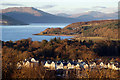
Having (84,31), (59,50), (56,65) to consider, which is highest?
(84,31)

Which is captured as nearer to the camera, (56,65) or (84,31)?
(56,65)

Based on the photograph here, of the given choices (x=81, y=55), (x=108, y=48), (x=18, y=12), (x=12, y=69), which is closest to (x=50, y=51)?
(x=81, y=55)

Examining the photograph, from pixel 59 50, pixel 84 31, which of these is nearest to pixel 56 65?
pixel 59 50

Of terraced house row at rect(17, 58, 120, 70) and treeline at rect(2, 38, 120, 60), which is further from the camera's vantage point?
treeline at rect(2, 38, 120, 60)

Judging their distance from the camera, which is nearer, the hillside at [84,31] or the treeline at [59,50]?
the treeline at [59,50]

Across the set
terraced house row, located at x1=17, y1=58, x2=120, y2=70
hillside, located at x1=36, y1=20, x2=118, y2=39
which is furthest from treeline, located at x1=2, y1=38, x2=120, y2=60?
hillside, located at x1=36, y1=20, x2=118, y2=39

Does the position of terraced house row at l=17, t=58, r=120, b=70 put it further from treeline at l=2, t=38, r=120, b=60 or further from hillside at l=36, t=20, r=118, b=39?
hillside at l=36, t=20, r=118, b=39

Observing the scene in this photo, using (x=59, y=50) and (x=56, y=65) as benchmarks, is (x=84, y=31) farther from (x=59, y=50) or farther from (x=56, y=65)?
(x=56, y=65)

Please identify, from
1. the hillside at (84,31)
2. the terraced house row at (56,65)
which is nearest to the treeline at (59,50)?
the terraced house row at (56,65)

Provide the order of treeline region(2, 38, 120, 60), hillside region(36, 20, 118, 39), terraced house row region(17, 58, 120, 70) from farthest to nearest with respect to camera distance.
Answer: hillside region(36, 20, 118, 39), treeline region(2, 38, 120, 60), terraced house row region(17, 58, 120, 70)

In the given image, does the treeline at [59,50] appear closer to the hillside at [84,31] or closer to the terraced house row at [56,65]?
the terraced house row at [56,65]

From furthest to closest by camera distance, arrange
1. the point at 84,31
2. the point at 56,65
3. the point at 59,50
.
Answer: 1. the point at 84,31
2. the point at 59,50
3. the point at 56,65

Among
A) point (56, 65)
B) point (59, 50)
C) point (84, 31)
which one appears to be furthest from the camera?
point (84, 31)
